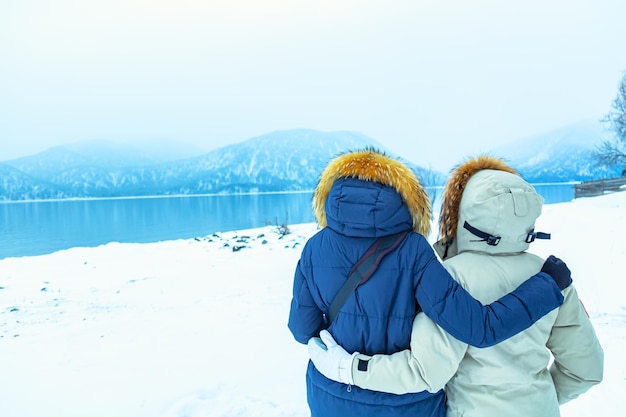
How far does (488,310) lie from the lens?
143 cm

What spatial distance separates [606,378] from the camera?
3676mm

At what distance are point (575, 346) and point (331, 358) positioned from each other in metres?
1.06

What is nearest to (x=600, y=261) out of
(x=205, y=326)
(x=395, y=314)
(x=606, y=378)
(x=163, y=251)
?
(x=606, y=378)

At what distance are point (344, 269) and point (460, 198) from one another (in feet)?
2.15

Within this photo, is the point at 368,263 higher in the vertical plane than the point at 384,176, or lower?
lower

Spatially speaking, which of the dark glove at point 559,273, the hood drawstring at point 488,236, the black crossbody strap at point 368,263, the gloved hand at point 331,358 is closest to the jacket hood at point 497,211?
the hood drawstring at point 488,236

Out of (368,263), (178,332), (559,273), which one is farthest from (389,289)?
(178,332)

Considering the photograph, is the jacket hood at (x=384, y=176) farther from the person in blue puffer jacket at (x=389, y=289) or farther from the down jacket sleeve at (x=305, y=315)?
the down jacket sleeve at (x=305, y=315)

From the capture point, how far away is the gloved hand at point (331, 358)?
5.05 ft

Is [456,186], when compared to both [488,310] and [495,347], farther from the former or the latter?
[495,347]

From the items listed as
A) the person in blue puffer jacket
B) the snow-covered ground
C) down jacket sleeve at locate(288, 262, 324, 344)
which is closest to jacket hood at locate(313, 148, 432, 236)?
the person in blue puffer jacket

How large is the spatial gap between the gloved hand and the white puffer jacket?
4cm

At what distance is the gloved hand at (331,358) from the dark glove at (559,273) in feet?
2.79

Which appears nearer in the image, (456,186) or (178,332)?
(456,186)
